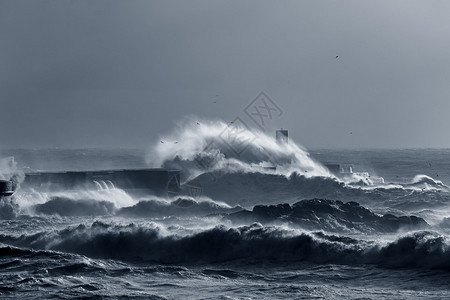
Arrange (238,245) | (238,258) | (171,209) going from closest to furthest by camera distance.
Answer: (238,258)
(238,245)
(171,209)

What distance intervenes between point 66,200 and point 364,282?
27.7 meters

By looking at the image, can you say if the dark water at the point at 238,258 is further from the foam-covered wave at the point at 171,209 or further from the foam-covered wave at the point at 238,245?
the foam-covered wave at the point at 171,209

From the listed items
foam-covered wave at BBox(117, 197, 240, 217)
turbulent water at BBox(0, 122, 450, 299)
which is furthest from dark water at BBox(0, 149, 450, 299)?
foam-covered wave at BBox(117, 197, 240, 217)

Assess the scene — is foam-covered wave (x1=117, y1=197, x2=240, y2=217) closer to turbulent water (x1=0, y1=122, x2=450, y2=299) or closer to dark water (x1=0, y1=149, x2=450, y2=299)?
turbulent water (x1=0, y1=122, x2=450, y2=299)

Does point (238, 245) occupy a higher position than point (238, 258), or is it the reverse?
point (238, 245)

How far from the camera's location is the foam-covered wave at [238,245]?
2167 cm

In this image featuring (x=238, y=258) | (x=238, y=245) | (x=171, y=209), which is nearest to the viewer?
(x=238, y=258)

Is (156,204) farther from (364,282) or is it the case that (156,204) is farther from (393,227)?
(364,282)

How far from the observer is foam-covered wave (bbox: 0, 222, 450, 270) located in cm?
2167

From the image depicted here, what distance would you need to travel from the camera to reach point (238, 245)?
23.8 metres

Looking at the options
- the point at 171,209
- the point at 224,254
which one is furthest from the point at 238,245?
the point at 171,209

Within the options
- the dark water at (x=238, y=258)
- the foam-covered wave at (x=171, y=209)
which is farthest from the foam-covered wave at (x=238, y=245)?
the foam-covered wave at (x=171, y=209)

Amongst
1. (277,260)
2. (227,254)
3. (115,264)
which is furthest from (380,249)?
(115,264)

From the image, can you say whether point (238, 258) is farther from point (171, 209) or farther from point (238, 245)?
point (171, 209)
